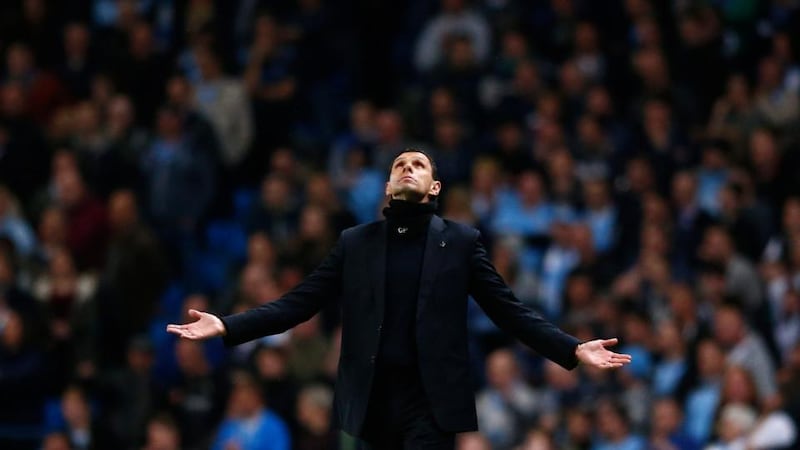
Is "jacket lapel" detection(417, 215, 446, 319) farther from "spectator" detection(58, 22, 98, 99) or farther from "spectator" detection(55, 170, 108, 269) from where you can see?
"spectator" detection(58, 22, 98, 99)

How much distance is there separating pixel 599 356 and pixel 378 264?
3.45 feet

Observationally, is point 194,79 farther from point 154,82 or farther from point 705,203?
point 705,203

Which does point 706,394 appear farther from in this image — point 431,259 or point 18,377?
point 18,377

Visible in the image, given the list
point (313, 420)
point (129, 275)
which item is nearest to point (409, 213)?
point (313, 420)

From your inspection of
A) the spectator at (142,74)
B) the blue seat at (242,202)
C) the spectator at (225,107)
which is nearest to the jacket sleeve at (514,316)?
the spectator at (225,107)

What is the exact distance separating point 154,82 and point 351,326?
30.3ft

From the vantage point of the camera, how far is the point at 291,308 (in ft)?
25.7

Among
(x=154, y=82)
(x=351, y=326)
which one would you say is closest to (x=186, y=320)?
(x=154, y=82)

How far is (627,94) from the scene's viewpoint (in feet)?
51.1

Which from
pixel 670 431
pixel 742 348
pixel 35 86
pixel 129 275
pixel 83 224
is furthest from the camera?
pixel 35 86

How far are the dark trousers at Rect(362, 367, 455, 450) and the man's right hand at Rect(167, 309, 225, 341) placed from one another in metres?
0.72

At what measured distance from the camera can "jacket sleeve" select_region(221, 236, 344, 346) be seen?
7.70 metres

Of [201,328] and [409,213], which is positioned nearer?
[201,328]

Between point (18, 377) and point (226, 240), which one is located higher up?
point (226, 240)
